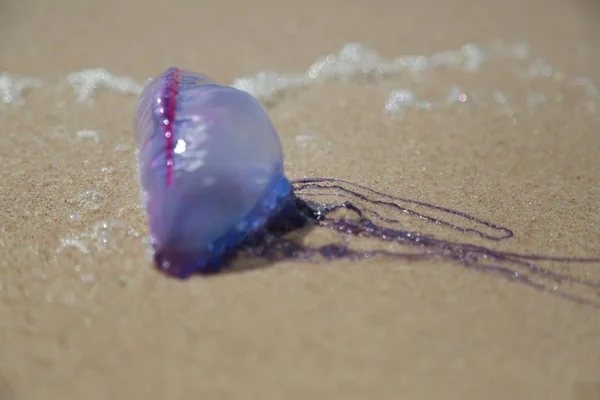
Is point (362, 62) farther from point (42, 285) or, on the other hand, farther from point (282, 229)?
point (42, 285)

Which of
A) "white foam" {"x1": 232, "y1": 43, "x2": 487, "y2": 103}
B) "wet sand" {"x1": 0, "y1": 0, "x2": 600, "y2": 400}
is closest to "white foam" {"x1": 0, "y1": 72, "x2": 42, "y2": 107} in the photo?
"wet sand" {"x1": 0, "y1": 0, "x2": 600, "y2": 400}

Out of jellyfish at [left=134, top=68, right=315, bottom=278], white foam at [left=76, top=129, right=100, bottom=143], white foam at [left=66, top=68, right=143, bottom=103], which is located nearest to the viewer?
jellyfish at [left=134, top=68, right=315, bottom=278]

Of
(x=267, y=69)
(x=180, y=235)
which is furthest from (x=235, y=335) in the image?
(x=267, y=69)

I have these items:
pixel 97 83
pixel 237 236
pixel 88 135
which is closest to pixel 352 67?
pixel 97 83

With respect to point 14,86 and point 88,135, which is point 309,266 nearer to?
point 88,135

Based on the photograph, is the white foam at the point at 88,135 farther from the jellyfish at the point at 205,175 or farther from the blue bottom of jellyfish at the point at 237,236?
the blue bottom of jellyfish at the point at 237,236

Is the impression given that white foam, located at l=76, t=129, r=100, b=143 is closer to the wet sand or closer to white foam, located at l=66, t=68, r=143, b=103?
the wet sand
